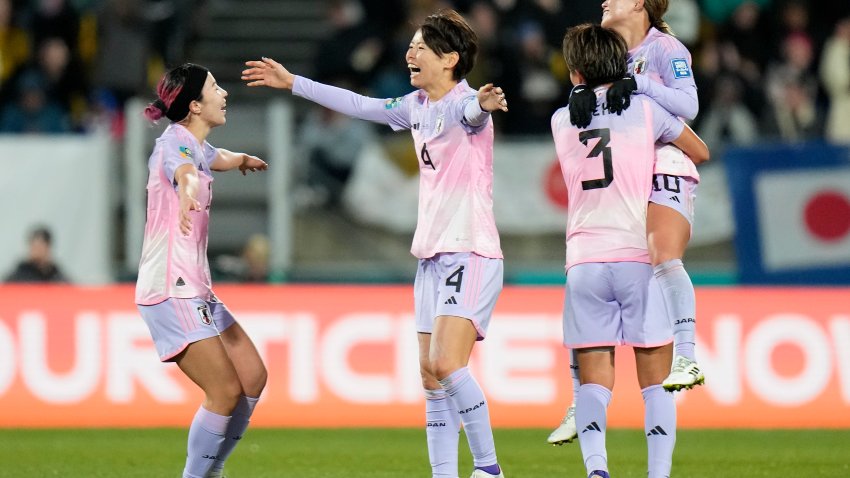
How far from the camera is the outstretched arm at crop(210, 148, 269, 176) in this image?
25.5ft

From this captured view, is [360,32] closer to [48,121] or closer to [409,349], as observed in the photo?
[48,121]

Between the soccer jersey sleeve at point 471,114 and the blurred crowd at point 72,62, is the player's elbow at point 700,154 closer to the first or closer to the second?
the soccer jersey sleeve at point 471,114

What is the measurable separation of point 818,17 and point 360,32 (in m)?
4.91

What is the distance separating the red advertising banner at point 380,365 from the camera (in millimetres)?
11703

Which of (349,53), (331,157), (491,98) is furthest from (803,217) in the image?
(491,98)

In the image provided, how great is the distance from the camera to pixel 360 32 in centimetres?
1557

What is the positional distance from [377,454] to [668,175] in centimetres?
359

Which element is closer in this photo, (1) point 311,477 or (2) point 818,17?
(1) point 311,477

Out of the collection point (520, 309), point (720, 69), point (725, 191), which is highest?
point (720, 69)

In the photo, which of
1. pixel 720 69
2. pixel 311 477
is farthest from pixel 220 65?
pixel 311 477

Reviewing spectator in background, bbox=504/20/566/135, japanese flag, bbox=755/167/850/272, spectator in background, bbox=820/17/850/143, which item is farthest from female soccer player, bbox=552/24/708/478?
spectator in background, bbox=820/17/850/143

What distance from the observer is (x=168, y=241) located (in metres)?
7.29

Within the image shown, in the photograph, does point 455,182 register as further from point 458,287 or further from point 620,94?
point 620,94

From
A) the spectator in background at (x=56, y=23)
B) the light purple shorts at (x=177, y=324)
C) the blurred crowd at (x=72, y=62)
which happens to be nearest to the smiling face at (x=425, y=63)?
the light purple shorts at (x=177, y=324)
